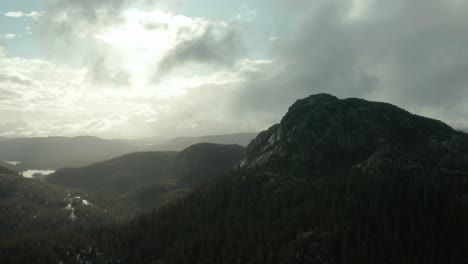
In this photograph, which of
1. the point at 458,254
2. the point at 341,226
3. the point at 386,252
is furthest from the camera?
the point at 341,226

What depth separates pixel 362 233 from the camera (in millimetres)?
196000

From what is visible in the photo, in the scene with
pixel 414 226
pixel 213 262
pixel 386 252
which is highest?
pixel 414 226

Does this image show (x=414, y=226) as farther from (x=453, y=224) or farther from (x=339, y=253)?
(x=339, y=253)

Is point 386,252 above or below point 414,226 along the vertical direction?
below

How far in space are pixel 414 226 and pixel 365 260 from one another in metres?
38.4

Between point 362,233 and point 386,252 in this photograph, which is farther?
point 362,233

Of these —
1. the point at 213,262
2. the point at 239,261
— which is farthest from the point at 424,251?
the point at 213,262

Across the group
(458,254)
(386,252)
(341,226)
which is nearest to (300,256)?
(341,226)

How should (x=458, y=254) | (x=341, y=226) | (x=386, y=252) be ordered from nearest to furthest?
(x=458, y=254), (x=386, y=252), (x=341, y=226)

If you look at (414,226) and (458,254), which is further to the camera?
(414,226)

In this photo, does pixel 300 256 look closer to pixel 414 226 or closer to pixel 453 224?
pixel 414 226

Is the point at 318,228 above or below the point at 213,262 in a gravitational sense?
above

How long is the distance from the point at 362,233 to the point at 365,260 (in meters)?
23.4

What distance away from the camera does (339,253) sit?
7170 inches
